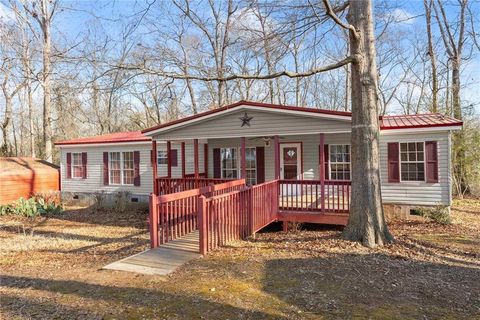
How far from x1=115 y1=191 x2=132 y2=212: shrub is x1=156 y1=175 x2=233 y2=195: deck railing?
3635mm

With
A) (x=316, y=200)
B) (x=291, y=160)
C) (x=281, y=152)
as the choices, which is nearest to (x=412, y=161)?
(x=316, y=200)

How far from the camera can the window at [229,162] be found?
13.7m

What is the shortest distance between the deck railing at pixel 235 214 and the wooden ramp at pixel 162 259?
1.24 ft

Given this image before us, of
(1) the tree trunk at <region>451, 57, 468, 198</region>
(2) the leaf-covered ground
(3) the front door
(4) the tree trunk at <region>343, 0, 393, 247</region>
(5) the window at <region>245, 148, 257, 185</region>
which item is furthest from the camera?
(1) the tree trunk at <region>451, 57, 468, 198</region>

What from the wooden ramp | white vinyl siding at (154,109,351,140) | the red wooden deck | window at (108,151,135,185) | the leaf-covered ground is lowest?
the leaf-covered ground

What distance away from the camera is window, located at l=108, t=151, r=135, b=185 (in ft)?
51.4

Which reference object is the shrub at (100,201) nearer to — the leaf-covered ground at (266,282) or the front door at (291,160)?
the leaf-covered ground at (266,282)

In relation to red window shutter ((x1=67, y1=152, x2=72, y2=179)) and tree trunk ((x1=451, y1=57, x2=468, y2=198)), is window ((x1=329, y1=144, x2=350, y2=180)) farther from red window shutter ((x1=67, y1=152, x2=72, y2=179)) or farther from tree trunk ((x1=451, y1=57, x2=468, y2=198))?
red window shutter ((x1=67, y1=152, x2=72, y2=179))

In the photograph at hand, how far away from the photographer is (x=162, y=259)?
6.05 meters

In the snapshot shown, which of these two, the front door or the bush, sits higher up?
the front door

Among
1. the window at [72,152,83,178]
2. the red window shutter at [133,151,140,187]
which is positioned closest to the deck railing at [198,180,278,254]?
the red window shutter at [133,151,140,187]

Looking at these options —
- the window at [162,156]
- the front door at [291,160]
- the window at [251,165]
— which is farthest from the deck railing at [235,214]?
the window at [162,156]

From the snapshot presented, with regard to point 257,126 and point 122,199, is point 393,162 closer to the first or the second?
point 257,126

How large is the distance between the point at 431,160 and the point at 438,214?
1.55 m
